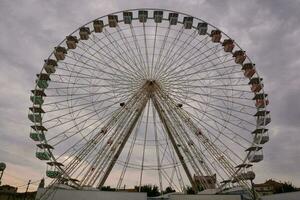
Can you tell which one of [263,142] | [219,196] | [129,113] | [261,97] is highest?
[261,97]

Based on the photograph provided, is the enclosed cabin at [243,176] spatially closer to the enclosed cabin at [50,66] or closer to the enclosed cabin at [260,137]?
the enclosed cabin at [260,137]

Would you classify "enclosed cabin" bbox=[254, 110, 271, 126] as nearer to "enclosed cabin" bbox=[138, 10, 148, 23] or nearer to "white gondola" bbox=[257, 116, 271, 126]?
"white gondola" bbox=[257, 116, 271, 126]

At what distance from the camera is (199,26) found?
30719 mm

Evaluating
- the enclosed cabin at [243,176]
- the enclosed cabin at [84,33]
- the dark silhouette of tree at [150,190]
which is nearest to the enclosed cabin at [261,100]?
the enclosed cabin at [243,176]

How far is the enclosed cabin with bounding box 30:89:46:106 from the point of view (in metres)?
28.7

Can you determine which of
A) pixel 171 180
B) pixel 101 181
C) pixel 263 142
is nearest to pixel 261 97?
pixel 263 142

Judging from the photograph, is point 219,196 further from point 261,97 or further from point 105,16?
point 105,16

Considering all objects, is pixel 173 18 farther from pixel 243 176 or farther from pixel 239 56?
pixel 243 176

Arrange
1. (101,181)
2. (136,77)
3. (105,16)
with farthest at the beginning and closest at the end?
(105,16), (136,77), (101,181)

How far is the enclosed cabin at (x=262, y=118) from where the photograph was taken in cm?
2811

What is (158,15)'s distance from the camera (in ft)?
100

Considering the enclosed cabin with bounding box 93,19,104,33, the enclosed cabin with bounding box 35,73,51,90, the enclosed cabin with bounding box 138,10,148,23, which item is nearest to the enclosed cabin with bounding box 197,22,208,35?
the enclosed cabin with bounding box 138,10,148,23

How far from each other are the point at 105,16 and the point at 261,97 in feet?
54.2

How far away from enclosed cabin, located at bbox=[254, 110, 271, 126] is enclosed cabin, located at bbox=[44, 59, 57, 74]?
62.7 ft
